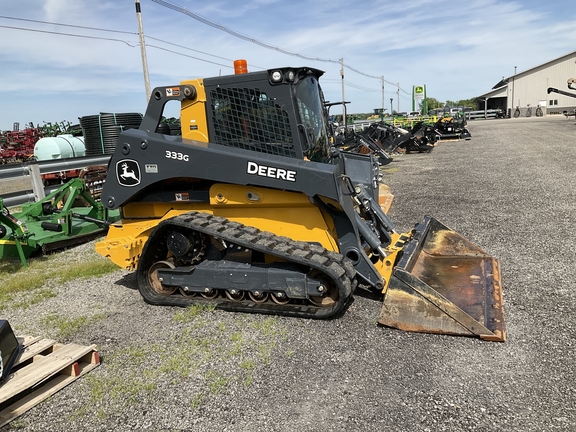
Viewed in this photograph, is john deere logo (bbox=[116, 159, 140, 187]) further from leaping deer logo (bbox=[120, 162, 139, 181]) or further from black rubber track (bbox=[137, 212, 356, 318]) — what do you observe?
black rubber track (bbox=[137, 212, 356, 318])

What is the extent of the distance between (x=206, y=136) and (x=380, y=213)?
2445 millimetres

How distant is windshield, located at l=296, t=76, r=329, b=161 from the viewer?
15.5 feet

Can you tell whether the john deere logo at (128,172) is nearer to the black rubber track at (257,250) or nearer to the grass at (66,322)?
the black rubber track at (257,250)

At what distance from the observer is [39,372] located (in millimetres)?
3377

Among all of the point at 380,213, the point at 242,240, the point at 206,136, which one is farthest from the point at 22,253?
the point at 380,213

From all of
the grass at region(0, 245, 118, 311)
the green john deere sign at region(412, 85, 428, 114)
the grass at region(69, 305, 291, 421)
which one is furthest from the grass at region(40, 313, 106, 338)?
the green john deere sign at region(412, 85, 428, 114)

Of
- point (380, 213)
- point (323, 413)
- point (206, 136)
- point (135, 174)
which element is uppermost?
point (206, 136)

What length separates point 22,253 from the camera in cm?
638

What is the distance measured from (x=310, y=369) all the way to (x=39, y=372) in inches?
79.8

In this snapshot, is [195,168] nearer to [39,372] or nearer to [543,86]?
[39,372]

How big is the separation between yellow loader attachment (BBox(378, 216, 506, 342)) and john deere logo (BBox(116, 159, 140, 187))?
2814 mm

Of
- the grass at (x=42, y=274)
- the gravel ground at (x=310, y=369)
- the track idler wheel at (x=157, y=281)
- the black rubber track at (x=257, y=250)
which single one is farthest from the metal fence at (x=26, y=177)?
the black rubber track at (x=257, y=250)

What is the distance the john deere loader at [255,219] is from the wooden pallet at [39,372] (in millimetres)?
1202

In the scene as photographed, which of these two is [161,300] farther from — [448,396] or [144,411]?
[448,396]
